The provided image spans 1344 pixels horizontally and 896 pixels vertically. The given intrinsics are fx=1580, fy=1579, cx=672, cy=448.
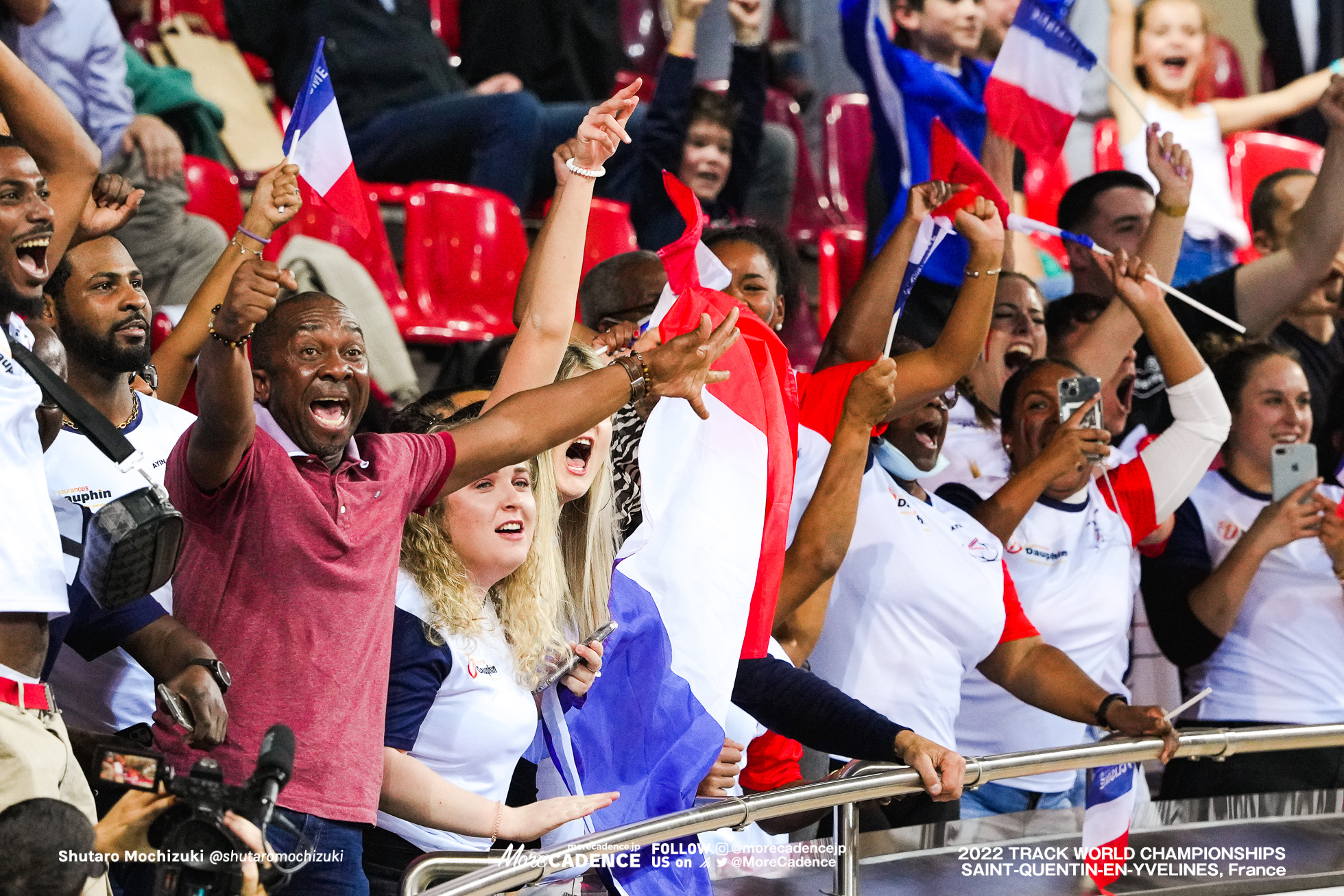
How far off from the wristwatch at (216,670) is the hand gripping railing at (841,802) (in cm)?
35

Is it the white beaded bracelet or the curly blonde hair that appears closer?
the curly blonde hair

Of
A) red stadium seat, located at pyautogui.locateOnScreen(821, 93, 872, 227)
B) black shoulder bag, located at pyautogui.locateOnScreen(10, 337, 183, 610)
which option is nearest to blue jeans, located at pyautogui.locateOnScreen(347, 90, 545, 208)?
red stadium seat, located at pyautogui.locateOnScreen(821, 93, 872, 227)

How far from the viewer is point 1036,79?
446cm

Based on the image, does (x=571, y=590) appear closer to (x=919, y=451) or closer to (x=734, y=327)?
(x=734, y=327)

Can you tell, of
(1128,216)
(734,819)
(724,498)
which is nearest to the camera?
(734,819)

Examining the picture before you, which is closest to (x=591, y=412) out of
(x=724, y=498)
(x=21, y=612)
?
(x=724, y=498)

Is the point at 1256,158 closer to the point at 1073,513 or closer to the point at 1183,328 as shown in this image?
the point at 1183,328

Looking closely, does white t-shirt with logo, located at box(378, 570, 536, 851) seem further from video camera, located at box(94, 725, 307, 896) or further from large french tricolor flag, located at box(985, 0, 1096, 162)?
large french tricolor flag, located at box(985, 0, 1096, 162)

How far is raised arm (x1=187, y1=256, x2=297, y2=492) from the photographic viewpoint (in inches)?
82.5

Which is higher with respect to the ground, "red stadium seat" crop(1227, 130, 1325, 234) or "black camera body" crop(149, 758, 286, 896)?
"red stadium seat" crop(1227, 130, 1325, 234)

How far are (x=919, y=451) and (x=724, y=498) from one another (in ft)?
2.74

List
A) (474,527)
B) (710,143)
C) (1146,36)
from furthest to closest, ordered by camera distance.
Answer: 1. (1146,36)
2. (710,143)
3. (474,527)

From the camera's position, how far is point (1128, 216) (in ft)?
16.1

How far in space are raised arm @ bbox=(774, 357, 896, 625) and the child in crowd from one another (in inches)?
137
